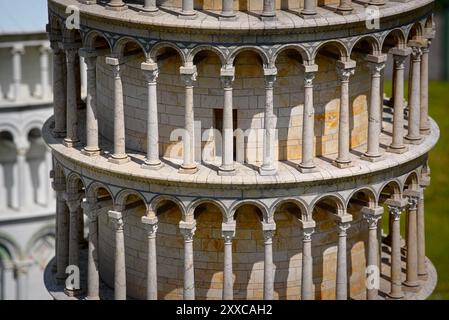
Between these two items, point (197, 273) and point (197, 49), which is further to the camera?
point (197, 273)

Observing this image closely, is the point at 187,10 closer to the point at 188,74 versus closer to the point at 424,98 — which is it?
the point at 188,74

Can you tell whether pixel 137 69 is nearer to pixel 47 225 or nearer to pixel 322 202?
pixel 322 202

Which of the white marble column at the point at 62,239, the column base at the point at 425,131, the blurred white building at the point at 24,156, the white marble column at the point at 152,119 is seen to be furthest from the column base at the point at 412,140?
the blurred white building at the point at 24,156

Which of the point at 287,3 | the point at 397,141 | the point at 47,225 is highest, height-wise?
the point at 287,3

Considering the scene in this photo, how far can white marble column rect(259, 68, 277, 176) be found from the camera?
45531 mm

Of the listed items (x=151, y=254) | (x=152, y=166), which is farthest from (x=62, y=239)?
(x=152, y=166)

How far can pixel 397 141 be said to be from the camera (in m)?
48.1

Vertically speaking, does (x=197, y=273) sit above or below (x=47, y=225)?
above

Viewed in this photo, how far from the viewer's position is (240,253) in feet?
158

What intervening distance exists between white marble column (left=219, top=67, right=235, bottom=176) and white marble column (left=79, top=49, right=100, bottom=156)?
Answer: 363 centimetres

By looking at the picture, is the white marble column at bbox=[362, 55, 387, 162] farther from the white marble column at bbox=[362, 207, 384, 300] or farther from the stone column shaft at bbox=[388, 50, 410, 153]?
the white marble column at bbox=[362, 207, 384, 300]

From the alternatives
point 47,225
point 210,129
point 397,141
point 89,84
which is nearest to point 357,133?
point 397,141

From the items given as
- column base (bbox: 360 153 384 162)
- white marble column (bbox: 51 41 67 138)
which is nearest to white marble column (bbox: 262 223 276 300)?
column base (bbox: 360 153 384 162)
